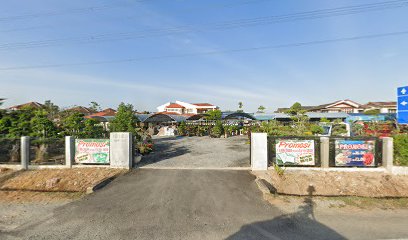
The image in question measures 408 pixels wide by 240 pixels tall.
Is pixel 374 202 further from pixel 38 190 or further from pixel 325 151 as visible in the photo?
pixel 38 190

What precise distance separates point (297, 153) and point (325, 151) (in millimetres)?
1371

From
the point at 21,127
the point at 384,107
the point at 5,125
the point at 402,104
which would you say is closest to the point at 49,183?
the point at 21,127

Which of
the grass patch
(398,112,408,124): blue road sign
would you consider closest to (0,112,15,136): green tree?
the grass patch

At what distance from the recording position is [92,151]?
12.2 meters

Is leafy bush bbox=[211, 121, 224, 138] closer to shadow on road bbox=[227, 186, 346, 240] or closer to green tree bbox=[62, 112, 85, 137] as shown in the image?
green tree bbox=[62, 112, 85, 137]

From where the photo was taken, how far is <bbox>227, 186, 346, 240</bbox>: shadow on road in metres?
5.79

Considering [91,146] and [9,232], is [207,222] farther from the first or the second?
[91,146]

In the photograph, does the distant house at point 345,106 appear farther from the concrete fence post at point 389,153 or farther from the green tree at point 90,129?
the green tree at point 90,129

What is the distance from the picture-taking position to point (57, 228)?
626cm

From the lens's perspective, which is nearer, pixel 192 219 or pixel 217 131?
pixel 192 219

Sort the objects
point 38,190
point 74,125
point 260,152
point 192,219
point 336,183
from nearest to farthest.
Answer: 1. point 192,219
2. point 38,190
3. point 336,183
4. point 260,152
5. point 74,125

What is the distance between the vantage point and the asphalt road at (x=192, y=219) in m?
5.90

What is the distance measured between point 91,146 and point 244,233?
973 cm

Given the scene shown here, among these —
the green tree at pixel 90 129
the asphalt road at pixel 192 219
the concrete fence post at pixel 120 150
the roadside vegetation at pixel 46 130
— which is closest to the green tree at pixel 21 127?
the roadside vegetation at pixel 46 130
